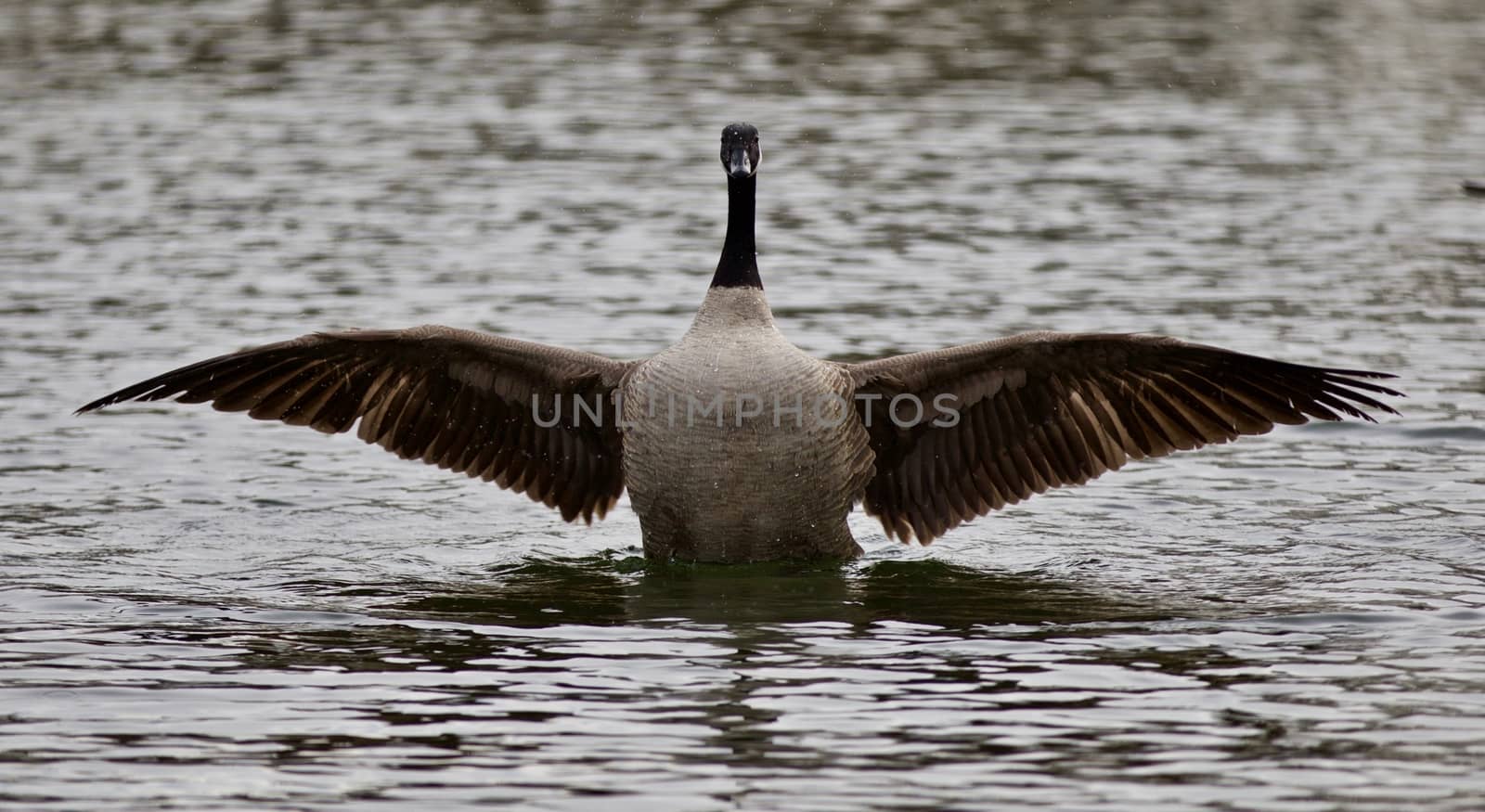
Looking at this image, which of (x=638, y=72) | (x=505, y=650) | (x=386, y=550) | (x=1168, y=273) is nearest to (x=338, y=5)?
(x=638, y=72)

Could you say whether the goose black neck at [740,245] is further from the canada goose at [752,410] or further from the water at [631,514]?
the water at [631,514]

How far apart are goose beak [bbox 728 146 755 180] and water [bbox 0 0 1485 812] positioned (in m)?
2.06

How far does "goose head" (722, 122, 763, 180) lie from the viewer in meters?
10.4

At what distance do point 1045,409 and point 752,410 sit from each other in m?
1.72

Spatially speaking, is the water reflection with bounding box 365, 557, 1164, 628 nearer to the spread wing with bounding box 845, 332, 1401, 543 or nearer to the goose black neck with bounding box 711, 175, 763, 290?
the spread wing with bounding box 845, 332, 1401, 543

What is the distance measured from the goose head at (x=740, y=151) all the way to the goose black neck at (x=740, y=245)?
54mm

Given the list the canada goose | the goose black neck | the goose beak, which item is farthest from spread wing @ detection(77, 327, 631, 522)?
the goose beak

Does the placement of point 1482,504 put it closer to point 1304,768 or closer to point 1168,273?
point 1304,768

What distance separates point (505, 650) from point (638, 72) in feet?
65.8

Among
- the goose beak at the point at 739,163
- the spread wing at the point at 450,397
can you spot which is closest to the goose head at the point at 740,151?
the goose beak at the point at 739,163

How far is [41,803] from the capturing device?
701 centimetres

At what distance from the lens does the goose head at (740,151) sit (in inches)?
411

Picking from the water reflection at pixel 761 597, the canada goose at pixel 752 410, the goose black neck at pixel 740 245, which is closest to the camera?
the water reflection at pixel 761 597

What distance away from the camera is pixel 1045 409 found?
34.9 feet
